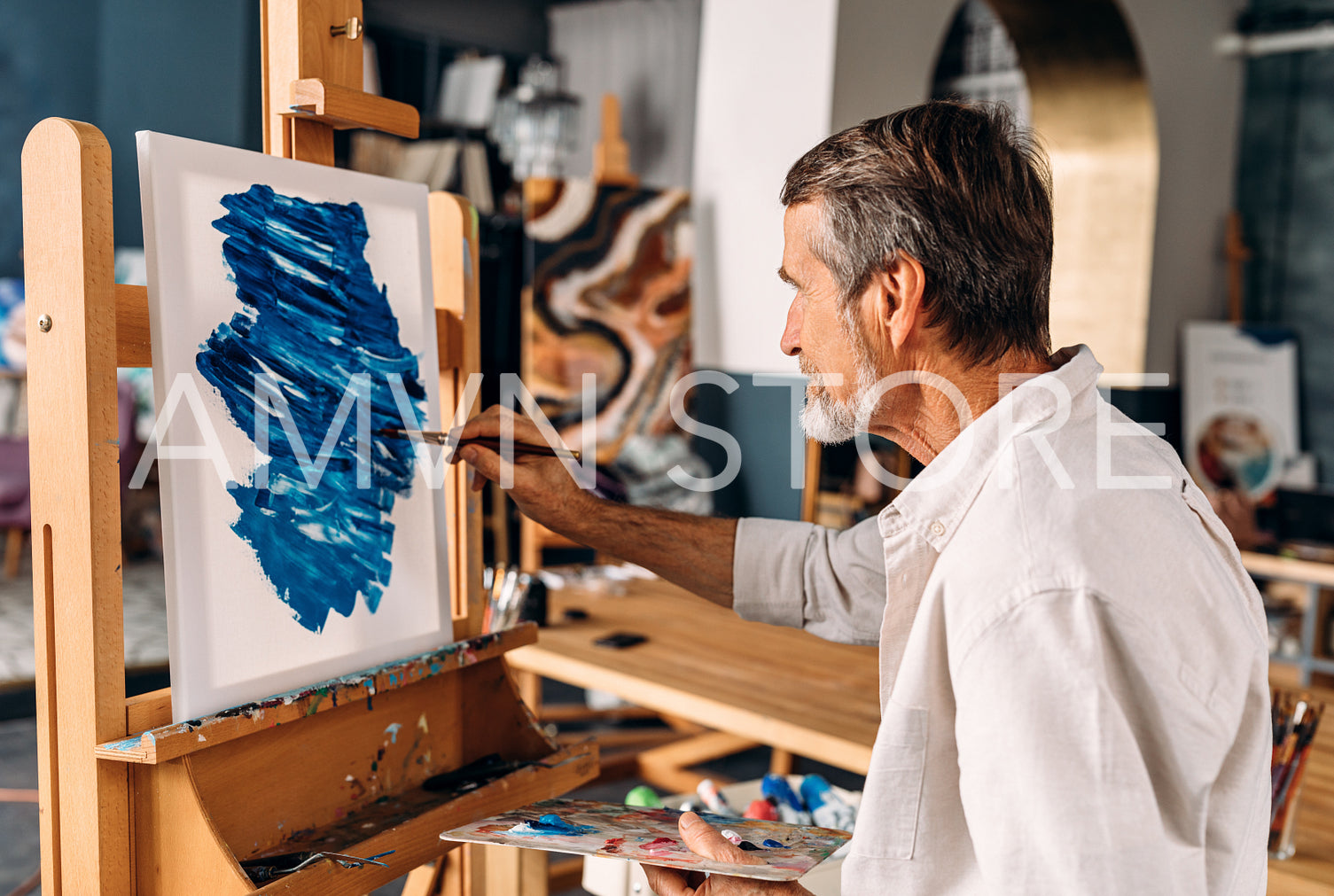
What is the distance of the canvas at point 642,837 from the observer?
1077 millimetres

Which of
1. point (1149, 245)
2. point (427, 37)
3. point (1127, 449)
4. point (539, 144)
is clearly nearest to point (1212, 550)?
point (1127, 449)

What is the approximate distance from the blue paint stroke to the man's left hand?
0.31 feet

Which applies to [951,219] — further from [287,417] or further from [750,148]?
[750,148]

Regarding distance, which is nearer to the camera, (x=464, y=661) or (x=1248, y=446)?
(x=464, y=661)

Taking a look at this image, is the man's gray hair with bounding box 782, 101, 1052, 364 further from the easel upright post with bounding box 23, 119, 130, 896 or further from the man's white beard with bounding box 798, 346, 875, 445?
the easel upright post with bounding box 23, 119, 130, 896

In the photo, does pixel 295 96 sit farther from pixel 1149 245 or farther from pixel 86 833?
pixel 1149 245

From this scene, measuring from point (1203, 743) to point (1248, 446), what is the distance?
4.09m

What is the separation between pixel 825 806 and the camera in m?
1.92

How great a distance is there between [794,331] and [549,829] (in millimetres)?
613

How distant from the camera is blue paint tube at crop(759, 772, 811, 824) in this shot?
1.89 m

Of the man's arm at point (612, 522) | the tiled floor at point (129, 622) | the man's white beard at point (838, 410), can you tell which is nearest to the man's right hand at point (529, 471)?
the man's arm at point (612, 522)

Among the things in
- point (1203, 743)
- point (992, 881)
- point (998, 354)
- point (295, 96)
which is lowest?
point (992, 881)

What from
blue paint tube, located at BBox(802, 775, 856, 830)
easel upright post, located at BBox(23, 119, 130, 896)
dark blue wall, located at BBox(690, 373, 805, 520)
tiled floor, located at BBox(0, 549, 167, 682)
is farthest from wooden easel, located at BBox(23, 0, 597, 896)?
tiled floor, located at BBox(0, 549, 167, 682)

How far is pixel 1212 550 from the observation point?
3.11 ft
